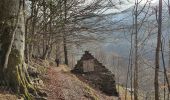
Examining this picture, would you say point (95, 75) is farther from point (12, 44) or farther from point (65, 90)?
point (12, 44)

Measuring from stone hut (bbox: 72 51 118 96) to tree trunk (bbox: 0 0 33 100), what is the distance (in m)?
10.9

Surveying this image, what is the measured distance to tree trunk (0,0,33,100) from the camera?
1259 centimetres

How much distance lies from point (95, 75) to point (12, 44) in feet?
41.4

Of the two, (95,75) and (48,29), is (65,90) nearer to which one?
(48,29)

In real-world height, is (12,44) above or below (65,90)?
above

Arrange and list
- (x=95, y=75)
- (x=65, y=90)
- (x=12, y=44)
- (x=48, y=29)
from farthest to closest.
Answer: (x=95, y=75)
(x=48, y=29)
(x=65, y=90)
(x=12, y=44)

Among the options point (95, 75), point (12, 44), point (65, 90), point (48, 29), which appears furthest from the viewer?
point (95, 75)

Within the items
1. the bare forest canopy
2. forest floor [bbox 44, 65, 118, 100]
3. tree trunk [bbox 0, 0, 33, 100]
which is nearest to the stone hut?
the bare forest canopy

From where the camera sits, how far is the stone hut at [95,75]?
2389cm

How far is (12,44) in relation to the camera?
12.8m

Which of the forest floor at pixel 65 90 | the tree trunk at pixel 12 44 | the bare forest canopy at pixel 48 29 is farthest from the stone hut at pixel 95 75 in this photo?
the tree trunk at pixel 12 44

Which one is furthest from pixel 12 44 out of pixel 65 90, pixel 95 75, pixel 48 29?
pixel 95 75

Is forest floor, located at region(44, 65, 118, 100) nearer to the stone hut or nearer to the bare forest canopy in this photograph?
the bare forest canopy

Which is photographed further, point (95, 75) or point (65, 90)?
point (95, 75)
